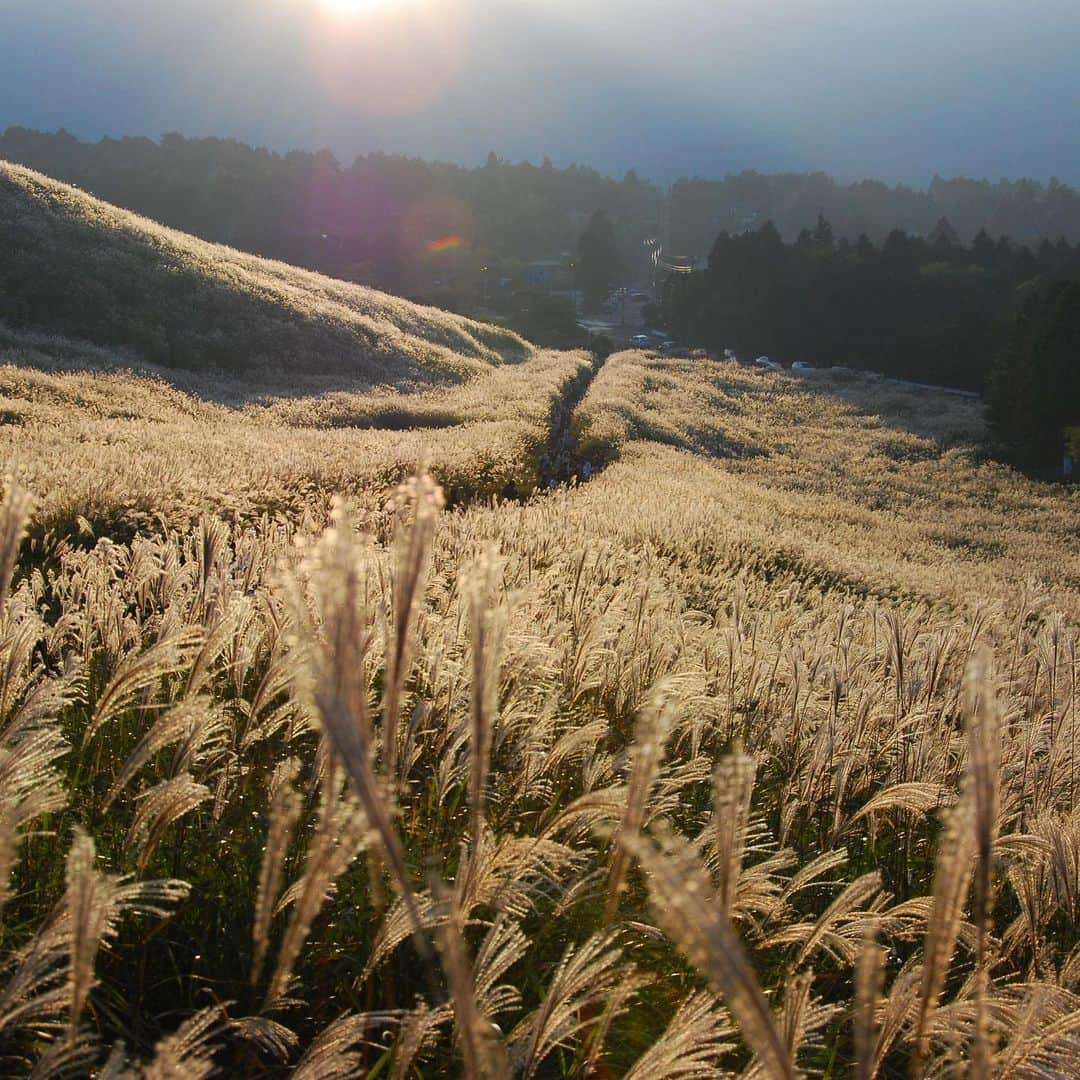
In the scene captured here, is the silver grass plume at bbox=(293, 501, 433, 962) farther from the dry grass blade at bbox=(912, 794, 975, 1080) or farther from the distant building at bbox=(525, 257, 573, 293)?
the distant building at bbox=(525, 257, 573, 293)

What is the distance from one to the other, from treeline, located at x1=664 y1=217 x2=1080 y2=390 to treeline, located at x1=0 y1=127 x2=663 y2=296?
34.6m

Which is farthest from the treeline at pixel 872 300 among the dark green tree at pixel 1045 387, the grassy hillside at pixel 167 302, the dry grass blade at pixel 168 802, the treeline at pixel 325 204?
the dry grass blade at pixel 168 802

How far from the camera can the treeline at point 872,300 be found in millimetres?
57031

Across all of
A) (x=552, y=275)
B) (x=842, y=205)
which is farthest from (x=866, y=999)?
(x=842, y=205)

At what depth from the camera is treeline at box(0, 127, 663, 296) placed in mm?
96188

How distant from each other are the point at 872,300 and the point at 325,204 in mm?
74073

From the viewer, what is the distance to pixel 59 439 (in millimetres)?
10320

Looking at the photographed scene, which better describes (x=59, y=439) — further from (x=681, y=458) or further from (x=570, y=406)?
(x=570, y=406)

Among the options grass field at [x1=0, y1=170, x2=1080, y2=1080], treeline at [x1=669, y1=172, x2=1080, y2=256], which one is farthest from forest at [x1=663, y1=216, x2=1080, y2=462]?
treeline at [x1=669, y1=172, x2=1080, y2=256]

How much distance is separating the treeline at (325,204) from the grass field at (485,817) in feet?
288

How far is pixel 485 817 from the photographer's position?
283 cm

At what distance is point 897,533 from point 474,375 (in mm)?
19032

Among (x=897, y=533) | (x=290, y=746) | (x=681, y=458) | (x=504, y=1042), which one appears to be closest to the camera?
(x=504, y=1042)

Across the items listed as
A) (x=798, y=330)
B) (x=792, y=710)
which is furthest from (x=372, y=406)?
(x=798, y=330)
